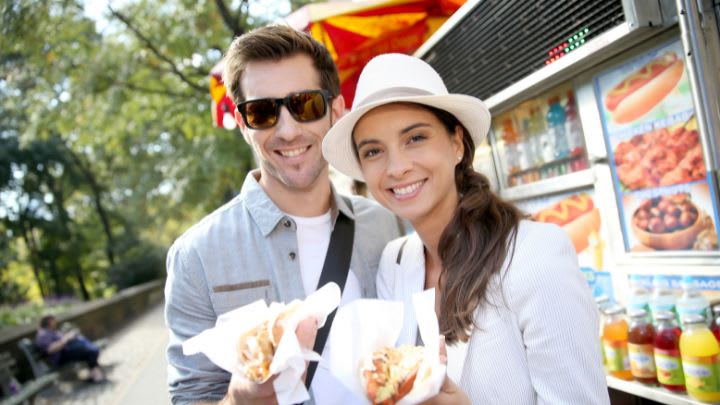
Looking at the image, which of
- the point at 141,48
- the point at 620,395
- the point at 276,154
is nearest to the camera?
the point at 276,154

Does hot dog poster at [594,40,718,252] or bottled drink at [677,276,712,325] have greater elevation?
hot dog poster at [594,40,718,252]

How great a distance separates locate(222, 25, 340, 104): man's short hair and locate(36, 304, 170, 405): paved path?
6.29 m

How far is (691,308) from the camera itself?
2.52m

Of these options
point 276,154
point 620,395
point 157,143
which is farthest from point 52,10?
point 620,395

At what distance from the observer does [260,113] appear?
2672 millimetres

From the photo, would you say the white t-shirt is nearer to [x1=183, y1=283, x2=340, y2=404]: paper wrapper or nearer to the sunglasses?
the sunglasses

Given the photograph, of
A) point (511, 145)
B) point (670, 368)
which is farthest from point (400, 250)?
point (511, 145)

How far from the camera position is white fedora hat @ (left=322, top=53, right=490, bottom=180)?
2.19 meters

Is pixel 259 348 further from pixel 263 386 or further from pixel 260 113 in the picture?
pixel 260 113

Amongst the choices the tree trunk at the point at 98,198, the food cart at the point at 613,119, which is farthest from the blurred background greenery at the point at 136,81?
the tree trunk at the point at 98,198

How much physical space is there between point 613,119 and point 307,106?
174cm

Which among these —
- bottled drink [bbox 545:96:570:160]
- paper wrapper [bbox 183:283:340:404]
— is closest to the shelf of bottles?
bottled drink [bbox 545:96:570:160]

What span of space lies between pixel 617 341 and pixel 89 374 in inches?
417

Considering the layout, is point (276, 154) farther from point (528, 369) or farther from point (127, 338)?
point (127, 338)
